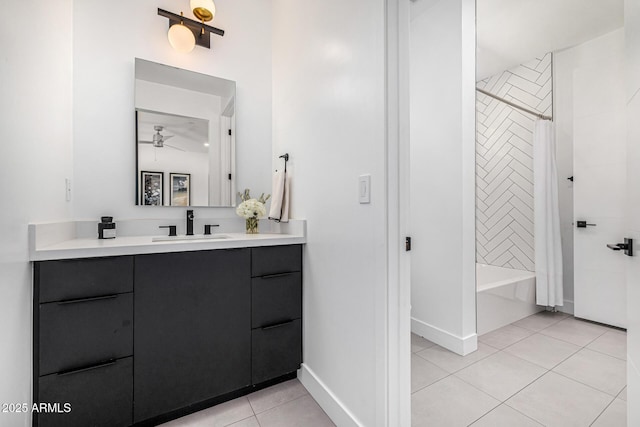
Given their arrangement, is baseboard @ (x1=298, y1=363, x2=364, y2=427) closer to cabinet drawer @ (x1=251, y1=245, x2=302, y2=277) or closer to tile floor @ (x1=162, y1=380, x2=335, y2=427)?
tile floor @ (x1=162, y1=380, x2=335, y2=427)

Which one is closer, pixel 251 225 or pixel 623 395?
pixel 623 395

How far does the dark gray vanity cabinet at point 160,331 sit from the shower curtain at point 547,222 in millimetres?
2556

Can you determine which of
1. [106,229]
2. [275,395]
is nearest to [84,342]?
[106,229]

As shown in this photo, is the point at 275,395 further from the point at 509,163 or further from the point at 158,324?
the point at 509,163

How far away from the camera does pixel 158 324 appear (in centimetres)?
134

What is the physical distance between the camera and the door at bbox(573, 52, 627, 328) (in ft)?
7.98

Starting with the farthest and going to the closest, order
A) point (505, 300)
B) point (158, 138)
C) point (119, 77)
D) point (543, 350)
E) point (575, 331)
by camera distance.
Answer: point (505, 300), point (575, 331), point (543, 350), point (158, 138), point (119, 77)

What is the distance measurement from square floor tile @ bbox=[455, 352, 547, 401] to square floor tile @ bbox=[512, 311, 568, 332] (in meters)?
0.76

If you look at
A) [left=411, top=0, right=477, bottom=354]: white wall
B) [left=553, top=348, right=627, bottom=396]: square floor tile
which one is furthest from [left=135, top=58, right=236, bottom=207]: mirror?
[left=553, top=348, right=627, bottom=396]: square floor tile

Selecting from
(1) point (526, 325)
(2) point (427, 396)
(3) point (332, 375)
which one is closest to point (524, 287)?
(1) point (526, 325)

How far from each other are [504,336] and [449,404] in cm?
119

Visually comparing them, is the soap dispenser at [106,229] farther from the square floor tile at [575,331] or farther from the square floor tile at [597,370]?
the square floor tile at [575,331]

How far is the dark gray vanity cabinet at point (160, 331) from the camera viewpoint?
1145 mm

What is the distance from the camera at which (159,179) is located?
1869 mm
